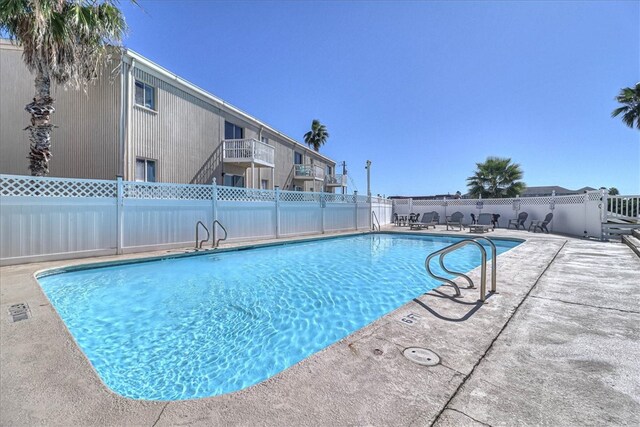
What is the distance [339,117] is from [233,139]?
10.1 meters

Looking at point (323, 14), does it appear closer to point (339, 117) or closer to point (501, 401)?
point (339, 117)

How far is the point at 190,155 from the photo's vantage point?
12.8 m

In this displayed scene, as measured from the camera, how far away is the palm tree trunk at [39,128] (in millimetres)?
7406

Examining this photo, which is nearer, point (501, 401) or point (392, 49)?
point (501, 401)

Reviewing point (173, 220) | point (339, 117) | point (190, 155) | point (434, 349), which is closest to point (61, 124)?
point (190, 155)

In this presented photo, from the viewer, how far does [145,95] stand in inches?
434

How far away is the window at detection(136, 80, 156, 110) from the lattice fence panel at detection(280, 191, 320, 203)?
20.7 ft

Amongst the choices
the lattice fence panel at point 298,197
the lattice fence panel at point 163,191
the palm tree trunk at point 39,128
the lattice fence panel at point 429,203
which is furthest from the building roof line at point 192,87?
the lattice fence panel at point 429,203

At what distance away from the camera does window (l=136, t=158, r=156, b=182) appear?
10852 mm

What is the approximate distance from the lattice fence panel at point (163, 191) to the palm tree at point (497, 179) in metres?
19.9

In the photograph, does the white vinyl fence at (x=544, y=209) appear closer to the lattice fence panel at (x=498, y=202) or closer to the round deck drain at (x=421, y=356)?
the lattice fence panel at (x=498, y=202)

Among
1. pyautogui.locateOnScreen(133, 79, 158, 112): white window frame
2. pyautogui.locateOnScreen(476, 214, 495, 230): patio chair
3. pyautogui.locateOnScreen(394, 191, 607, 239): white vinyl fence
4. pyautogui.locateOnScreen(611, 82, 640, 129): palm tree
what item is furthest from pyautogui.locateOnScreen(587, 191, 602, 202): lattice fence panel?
pyautogui.locateOnScreen(133, 79, 158, 112): white window frame

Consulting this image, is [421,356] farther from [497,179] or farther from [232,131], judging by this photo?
[497,179]

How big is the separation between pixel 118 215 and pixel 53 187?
1.48 m
